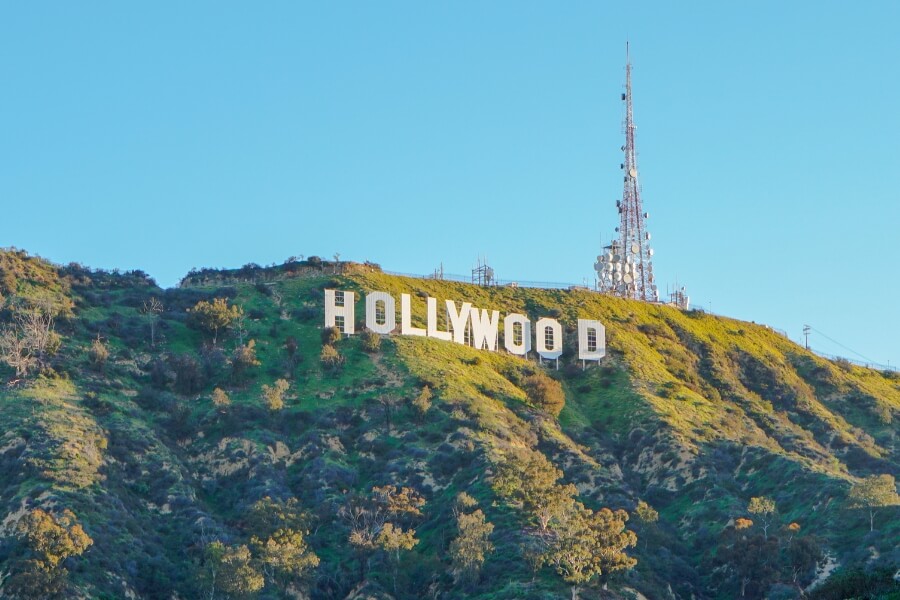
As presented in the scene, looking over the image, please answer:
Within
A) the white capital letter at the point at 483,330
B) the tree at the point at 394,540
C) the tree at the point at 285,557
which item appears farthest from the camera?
the white capital letter at the point at 483,330

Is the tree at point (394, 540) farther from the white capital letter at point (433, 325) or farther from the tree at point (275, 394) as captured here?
the white capital letter at point (433, 325)

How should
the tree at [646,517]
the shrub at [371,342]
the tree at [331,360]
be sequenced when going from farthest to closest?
the shrub at [371,342] → the tree at [331,360] → the tree at [646,517]

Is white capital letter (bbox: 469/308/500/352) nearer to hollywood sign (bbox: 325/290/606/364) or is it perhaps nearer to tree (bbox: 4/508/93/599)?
hollywood sign (bbox: 325/290/606/364)

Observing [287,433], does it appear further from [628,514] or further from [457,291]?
[457,291]

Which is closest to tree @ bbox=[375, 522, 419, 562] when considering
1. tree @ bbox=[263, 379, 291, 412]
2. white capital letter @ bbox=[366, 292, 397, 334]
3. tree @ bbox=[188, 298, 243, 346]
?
tree @ bbox=[263, 379, 291, 412]

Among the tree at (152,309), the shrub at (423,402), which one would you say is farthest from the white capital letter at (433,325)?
the tree at (152,309)

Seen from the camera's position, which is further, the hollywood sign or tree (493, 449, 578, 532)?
the hollywood sign
